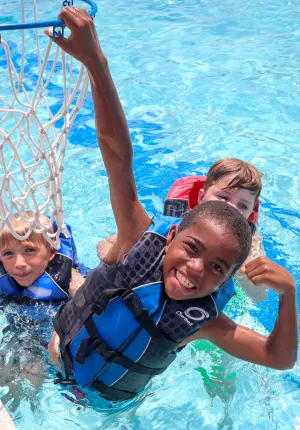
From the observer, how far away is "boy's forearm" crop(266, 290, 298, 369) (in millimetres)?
2494

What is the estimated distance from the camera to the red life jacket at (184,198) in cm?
401

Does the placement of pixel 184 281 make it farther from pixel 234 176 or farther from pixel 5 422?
pixel 234 176

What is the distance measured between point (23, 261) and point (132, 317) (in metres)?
1.10

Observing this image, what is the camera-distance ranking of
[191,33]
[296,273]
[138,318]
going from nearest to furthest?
1. [138,318]
2. [296,273]
3. [191,33]

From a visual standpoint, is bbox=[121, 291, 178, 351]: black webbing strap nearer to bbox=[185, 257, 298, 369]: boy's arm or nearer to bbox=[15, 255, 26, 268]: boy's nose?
bbox=[185, 257, 298, 369]: boy's arm

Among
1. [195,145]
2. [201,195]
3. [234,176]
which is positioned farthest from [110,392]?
[195,145]

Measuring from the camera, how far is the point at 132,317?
2.61 meters

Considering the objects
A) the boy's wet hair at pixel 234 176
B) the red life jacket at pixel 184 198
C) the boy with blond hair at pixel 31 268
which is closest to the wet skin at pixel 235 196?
the boy's wet hair at pixel 234 176

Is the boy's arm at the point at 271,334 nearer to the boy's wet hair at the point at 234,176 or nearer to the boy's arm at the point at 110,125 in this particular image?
the boy's arm at the point at 110,125

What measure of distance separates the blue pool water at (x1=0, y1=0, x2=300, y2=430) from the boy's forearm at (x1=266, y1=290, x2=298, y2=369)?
1.08m

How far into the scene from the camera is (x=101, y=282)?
2.64m

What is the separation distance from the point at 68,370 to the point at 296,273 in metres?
2.33

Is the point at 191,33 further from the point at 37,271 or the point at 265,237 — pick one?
the point at 37,271

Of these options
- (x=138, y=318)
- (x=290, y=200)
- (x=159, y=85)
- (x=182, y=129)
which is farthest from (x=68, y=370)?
(x=159, y=85)
